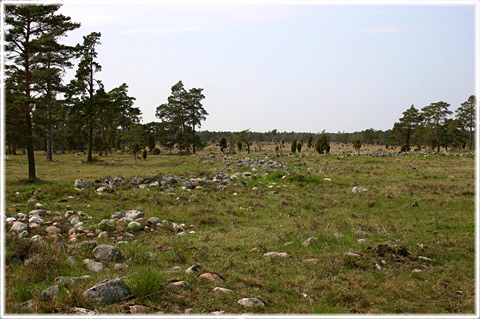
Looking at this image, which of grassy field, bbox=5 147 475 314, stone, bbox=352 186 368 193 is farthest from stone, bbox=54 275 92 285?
stone, bbox=352 186 368 193

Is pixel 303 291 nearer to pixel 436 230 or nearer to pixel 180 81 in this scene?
pixel 436 230

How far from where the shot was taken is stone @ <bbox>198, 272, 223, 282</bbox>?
485cm

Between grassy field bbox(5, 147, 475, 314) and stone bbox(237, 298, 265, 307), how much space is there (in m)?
0.08

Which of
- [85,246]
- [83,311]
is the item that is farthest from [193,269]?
[85,246]

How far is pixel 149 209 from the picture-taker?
418 inches

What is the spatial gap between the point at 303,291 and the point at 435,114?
188 feet

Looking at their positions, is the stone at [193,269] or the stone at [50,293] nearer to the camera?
the stone at [50,293]

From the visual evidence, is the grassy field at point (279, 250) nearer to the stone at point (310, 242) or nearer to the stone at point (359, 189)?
the stone at point (310, 242)

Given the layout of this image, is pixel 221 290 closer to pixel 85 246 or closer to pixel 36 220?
pixel 85 246

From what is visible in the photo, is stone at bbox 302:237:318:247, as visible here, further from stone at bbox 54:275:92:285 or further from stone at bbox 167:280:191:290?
stone at bbox 54:275:92:285

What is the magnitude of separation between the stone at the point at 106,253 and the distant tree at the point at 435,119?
56.0 metres

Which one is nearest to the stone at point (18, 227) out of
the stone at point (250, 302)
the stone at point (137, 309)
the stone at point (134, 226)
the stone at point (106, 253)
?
the stone at point (134, 226)

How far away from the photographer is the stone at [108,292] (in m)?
3.83

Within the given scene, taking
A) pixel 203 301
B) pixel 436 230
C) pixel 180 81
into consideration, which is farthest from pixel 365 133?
pixel 203 301
